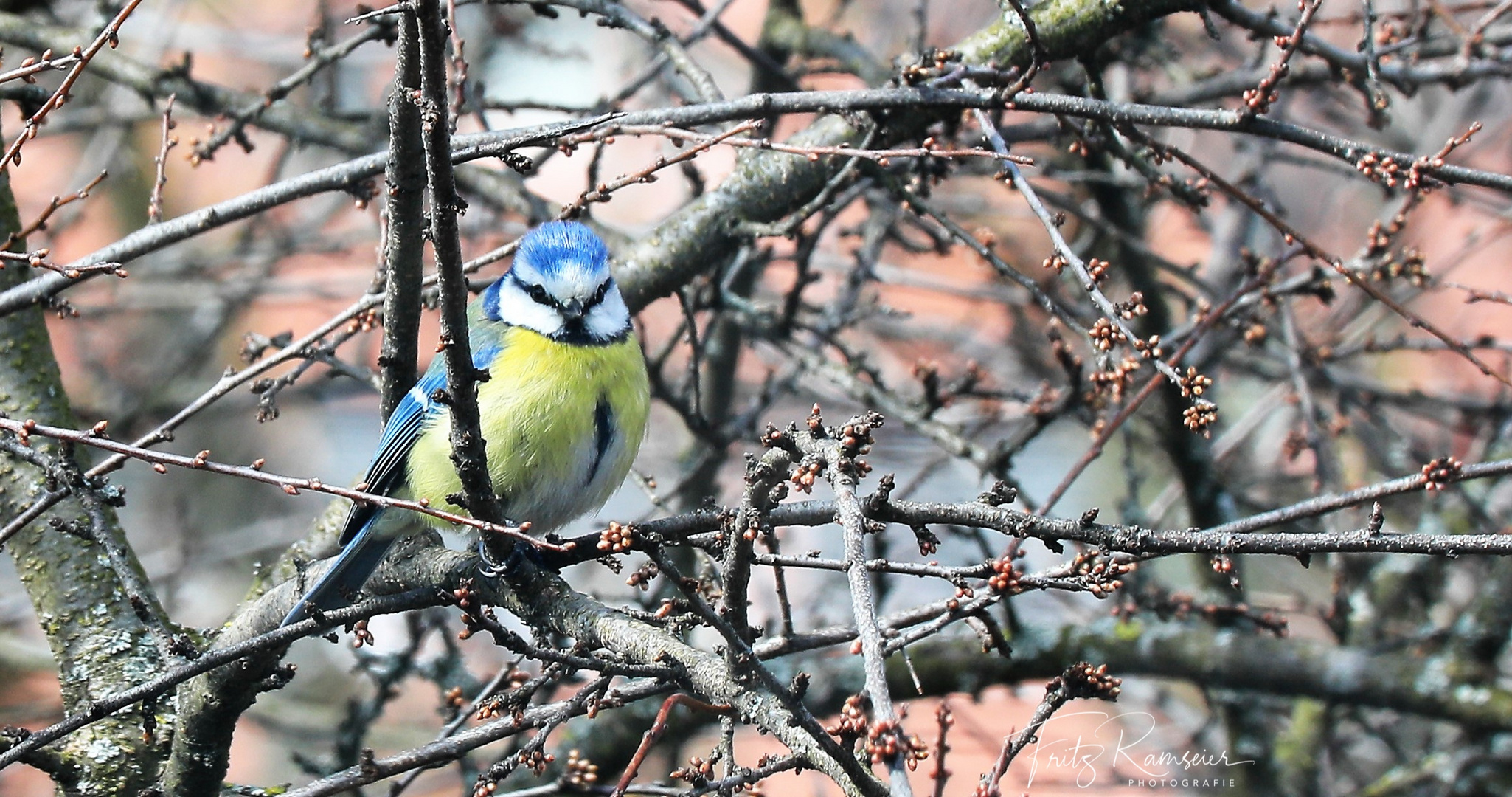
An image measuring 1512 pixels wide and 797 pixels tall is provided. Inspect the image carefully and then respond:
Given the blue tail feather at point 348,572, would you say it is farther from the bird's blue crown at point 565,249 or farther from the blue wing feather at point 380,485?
the bird's blue crown at point 565,249

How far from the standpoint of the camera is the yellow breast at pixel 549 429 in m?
3.16

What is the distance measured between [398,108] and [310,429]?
6.67 metres

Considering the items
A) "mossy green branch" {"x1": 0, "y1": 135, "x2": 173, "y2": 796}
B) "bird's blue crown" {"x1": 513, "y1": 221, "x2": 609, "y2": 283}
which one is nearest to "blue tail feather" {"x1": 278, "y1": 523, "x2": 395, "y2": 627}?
"mossy green branch" {"x1": 0, "y1": 135, "x2": 173, "y2": 796}

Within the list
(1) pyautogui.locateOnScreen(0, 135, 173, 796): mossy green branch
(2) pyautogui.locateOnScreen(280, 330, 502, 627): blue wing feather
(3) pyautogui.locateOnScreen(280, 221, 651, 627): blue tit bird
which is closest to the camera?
(1) pyautogui.locateOnScreen(0, 135, 173, 796): mossy green branch

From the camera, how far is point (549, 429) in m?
3.15

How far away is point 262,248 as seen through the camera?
595 centimetres

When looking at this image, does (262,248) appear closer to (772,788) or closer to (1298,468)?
(772,788)

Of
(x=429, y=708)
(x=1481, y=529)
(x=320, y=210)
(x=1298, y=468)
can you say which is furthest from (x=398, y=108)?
(x=429, y=708)

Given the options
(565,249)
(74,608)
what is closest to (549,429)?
(565,249)

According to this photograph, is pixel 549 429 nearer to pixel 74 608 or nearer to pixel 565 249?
pixel 565 249

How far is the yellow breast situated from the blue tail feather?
170 millimetres

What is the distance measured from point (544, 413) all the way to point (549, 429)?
43 mm

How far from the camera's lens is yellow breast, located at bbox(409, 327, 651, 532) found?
→ 316 cm

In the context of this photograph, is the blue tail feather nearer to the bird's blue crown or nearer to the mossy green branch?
the mossy green branch
